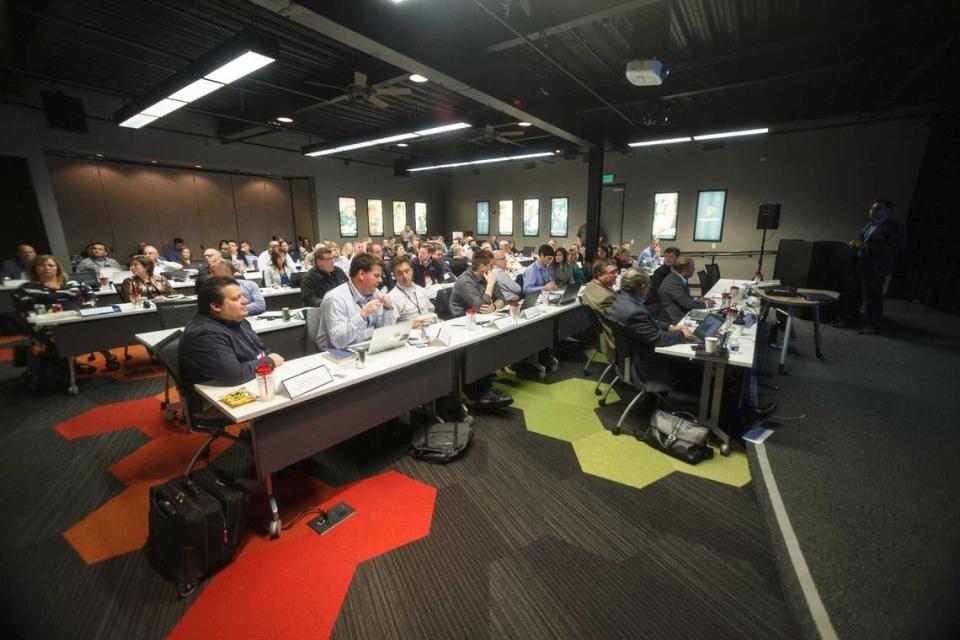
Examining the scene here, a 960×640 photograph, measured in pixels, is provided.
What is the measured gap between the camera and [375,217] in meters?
12.7

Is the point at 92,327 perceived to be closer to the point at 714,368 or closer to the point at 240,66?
the point at 240,66

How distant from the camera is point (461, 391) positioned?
3467mm

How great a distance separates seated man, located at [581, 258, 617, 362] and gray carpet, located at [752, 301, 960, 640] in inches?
53.5

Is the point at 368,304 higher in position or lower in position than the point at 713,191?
lower

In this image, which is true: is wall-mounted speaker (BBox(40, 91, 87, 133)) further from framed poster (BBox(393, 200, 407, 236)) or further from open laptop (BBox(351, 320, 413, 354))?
framed poster (BBox(393, 200, 407, 236))

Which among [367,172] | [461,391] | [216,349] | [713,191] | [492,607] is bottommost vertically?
[492,607]

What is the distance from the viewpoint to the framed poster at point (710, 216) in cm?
983

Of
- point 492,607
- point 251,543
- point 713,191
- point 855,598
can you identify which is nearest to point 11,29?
point 251,543

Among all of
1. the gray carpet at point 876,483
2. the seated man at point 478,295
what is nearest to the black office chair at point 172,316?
the seated man at point 478,295

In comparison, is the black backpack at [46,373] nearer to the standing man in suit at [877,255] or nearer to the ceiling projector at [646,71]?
the ceiling projector at [646,71]

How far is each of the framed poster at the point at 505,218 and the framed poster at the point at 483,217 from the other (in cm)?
47

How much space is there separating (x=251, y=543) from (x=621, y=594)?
199 cm

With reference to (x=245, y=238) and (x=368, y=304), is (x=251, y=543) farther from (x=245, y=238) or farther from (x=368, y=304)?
(x=245, y=238)

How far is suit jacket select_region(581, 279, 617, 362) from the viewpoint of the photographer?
11.1 ft
